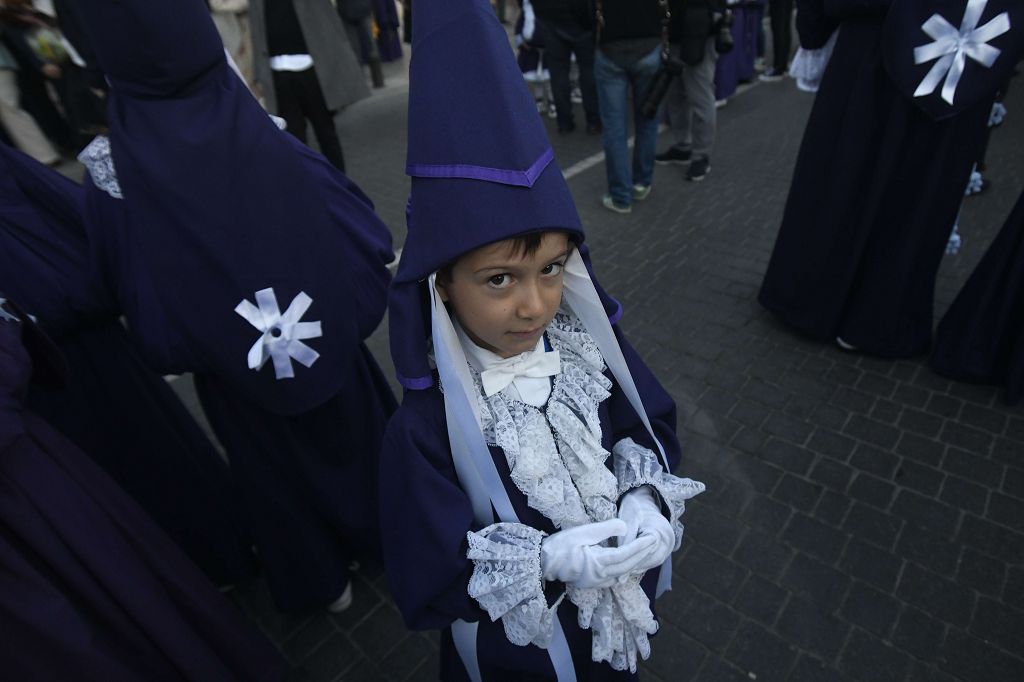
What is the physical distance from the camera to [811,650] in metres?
2.21

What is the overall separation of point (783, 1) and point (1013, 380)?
649 cm

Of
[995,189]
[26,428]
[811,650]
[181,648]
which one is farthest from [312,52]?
[995,189]

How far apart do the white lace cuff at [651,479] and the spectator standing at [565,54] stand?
5611mm

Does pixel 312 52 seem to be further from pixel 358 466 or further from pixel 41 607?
pixel 41 607

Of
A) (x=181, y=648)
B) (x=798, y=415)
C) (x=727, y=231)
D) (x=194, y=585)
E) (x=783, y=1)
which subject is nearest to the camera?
(x=181, y=648)

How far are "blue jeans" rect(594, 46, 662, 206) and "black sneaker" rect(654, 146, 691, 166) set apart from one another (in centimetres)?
90

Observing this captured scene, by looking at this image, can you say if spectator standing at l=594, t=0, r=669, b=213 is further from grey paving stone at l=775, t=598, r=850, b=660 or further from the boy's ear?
the boy's ear

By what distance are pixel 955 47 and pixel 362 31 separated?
33.1ft

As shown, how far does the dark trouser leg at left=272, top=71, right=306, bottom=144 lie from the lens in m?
4.73

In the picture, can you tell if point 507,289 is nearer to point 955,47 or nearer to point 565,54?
point 955,47

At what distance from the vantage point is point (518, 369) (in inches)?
54.2

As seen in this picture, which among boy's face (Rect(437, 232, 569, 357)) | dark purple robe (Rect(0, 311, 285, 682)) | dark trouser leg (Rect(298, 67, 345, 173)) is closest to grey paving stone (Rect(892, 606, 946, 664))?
boy's face (Rect(437, 232, 569, 357))

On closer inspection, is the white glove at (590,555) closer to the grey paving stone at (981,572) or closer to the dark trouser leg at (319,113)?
the grey paving stone at (981,572)

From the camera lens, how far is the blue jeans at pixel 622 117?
4996 millimetres
